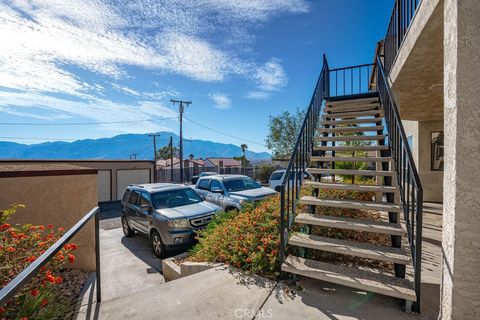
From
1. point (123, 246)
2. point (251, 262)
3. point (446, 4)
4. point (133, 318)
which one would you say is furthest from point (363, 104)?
point (123, 246)

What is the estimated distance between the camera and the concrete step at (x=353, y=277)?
8.04 feet

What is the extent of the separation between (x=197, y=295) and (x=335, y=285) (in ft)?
5.23

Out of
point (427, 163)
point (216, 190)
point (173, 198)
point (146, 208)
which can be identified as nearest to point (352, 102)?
point (216, 190)

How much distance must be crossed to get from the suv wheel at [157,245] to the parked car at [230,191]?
7.66 feet

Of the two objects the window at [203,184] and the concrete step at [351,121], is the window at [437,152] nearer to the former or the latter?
the concrete step at [351,121]

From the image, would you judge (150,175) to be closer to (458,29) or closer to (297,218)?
(297,218)

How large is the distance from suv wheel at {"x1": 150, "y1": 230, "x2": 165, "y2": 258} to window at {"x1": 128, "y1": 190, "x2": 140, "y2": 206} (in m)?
1.37

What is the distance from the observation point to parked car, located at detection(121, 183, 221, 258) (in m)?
5.36

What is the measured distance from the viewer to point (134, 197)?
22.6 ft

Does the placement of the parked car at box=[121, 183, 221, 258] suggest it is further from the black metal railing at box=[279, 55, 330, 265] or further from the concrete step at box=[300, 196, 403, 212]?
the concrete step at box=[300, 196, 403, 212]

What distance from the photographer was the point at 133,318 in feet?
7.60

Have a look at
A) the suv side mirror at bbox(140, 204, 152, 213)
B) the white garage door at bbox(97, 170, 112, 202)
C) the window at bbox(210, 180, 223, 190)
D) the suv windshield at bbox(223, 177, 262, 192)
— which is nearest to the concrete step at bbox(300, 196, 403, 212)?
the suv side mirror at bbox(140, 204, 152, 213)

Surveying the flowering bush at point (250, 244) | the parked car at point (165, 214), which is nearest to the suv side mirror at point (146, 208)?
the parked car at point (165, 214)

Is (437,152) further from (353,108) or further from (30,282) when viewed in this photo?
(30,282)
